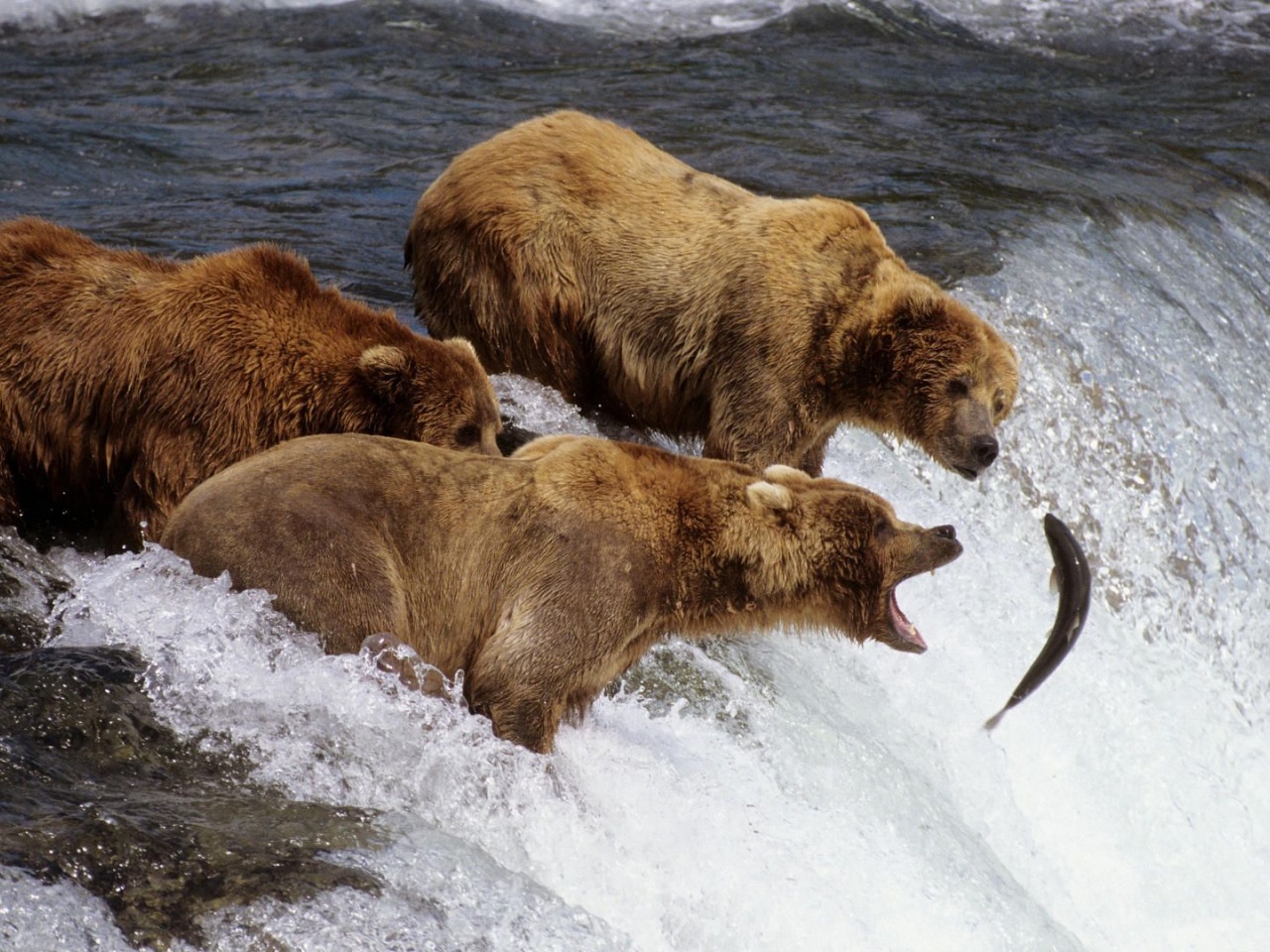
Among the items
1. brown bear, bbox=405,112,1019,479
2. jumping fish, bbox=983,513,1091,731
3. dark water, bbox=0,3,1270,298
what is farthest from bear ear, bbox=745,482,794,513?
dark water, bbox=0,3,1270,298

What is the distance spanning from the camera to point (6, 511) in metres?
5.55

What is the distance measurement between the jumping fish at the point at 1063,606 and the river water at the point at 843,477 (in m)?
0.63

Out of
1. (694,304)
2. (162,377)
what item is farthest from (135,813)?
(694,304)

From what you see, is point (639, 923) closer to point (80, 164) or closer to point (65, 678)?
point (65, 678)

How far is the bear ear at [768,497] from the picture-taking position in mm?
5215

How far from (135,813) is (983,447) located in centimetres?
396

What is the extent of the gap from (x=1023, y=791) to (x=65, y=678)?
4154mm

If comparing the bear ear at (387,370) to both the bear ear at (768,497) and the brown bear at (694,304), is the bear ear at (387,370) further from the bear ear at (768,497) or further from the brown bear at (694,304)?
the brown bear at (694,304)

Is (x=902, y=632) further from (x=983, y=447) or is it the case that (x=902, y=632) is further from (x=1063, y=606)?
(x=983, y=447)

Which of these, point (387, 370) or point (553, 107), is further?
point (553, 107)

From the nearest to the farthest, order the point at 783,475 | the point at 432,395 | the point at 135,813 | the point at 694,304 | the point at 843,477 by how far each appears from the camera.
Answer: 1. the point at 135,813
2. the point at 783,475
3. the point at 432,395
4. the point at 694,304
5. the point at 843,477

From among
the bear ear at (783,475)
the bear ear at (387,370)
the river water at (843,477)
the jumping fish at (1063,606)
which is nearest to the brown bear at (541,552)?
the bear ear at (783,475)

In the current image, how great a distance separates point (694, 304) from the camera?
703cm

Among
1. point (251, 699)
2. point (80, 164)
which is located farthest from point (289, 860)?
point (80, 164)
